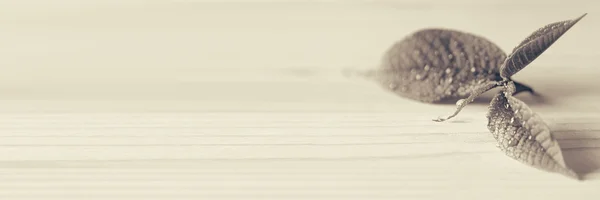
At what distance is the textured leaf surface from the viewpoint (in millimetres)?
562

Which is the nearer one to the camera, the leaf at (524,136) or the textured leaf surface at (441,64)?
the leaf at (524,136)

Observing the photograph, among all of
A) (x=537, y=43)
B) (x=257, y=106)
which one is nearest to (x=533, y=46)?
(x=537, y=43)

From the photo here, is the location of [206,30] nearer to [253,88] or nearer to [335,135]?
[253,88]

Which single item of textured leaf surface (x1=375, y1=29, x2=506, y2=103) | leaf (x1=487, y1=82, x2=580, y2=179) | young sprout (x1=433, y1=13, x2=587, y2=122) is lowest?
leaf (x1=487, y1=82, x2=580, y2=179)

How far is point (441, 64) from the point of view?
57 cm

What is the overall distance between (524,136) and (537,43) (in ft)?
0.25

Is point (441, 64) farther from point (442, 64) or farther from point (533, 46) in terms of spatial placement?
point (533, 46)

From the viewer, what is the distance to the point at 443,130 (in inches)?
21.1

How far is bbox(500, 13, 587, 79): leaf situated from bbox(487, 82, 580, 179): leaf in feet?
0.09

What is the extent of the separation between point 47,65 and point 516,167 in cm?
48

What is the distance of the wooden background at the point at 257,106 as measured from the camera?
473 millimetres

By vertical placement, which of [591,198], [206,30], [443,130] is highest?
[206,30]

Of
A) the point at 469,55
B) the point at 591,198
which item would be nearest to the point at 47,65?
the point at 469,55

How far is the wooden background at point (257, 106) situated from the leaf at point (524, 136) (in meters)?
0.01
